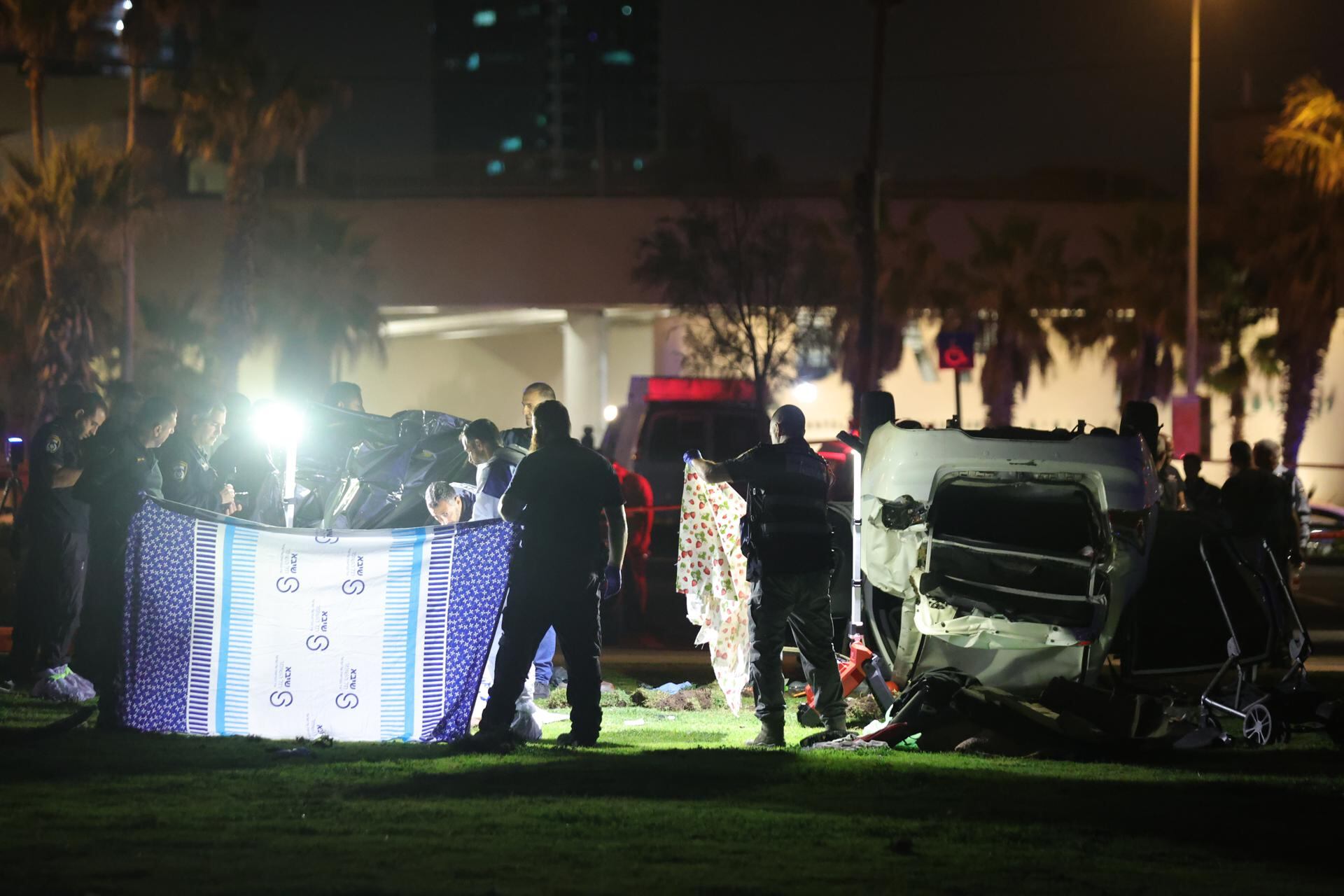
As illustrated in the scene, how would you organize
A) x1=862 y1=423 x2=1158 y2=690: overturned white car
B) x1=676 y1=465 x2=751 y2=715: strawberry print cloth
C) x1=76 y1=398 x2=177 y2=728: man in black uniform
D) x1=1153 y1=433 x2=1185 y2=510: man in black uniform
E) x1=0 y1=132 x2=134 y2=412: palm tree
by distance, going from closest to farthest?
x1=862 y1=423 x2=1158 y2=690: overturned white car, x1=76 y1=398 x2=177 y2=728: man in black uniform, x1=676 y1=465 x2=751 y2=715: strawberry print cloth, x1=1153 y1=433 x2=1185 y2=510: man in black uniform, x1=0 y1=132 x2=134 y2=412: palm tree

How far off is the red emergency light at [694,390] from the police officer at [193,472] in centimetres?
1002

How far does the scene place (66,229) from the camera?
38.7 meters

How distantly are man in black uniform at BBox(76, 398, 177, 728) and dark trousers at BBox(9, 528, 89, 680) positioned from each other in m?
0.83

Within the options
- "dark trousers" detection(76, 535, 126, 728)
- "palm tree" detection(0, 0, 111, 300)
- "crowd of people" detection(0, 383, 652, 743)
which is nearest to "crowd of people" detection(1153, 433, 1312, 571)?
"crowd of people" detection(0, 383, 652, 743)

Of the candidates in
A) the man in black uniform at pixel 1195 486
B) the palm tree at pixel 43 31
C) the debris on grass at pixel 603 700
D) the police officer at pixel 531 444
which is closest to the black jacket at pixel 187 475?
the police officer at pixel 531 444

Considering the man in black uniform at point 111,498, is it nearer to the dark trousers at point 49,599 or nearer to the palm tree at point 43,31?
the dark trousers at point 49,599

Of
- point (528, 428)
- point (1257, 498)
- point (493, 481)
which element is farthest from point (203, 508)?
point (1257, 498)

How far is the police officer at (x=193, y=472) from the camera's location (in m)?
11.3

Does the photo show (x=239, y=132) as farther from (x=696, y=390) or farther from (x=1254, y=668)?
(x=1254, y=668)

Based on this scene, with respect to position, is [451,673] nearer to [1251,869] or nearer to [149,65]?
[1251,869]

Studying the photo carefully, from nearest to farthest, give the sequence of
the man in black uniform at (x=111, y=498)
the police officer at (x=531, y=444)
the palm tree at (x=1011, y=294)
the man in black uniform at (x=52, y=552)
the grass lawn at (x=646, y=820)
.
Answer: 1. the grass lawn at (x=646, y=820)
2. the man in black uniform at (x=111, y=498)
3. the police officer at (x=531, y=444)
4. the man in black uniform at (x=52, y=552)
5. the palm tree at (x=1011, y=294)

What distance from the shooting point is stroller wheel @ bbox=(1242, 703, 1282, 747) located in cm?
989

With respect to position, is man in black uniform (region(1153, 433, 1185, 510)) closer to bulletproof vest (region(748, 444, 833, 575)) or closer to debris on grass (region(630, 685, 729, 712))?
debris on grass (region(630, 685, 729, 712))

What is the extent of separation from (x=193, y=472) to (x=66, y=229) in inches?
1157
